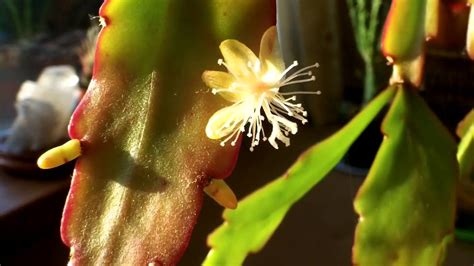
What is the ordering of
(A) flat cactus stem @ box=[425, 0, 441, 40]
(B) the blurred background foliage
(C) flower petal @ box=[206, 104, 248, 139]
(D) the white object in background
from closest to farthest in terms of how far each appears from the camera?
1. (C) flower petal @ box=[206, 104, 248, 139]
2. (A) flat cactus stem @ box=[425, 0, 441, 40]
3. (D) the white object in background
4. (B) the blurred background foliage

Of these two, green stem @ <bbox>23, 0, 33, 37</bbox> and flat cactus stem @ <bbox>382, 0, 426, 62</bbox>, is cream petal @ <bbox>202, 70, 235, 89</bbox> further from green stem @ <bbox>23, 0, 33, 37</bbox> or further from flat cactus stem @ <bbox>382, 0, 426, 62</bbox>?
green stem @ <bbox>23, 0, 33, 37</bbox>

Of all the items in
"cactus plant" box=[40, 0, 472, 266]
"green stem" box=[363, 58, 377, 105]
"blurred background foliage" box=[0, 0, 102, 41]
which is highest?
"cactus plant" box=[40, 0, 472, 266]

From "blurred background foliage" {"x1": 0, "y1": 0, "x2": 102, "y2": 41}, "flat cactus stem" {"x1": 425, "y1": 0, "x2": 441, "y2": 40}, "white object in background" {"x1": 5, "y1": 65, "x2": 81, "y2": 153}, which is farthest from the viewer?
"blurred background foliage" {"x1": 0, "y1": 0, "x2": 102, "y2": 41}

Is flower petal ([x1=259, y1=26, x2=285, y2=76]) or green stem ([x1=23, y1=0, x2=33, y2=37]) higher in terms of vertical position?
flower petal ([x1=259, y1=26, x2=285, y2=76])

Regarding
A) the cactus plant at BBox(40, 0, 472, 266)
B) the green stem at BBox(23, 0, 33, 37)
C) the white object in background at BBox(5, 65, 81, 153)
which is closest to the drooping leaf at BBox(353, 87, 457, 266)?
the cactus plant at BBox(40, 0, 472, 266)

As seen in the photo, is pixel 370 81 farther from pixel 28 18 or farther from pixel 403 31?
pixel 403 31

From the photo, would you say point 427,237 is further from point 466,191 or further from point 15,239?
point 15,239

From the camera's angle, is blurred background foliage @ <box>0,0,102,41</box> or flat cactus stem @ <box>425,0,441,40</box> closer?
flat cactus stem @ <box>425,0,441,40</box>

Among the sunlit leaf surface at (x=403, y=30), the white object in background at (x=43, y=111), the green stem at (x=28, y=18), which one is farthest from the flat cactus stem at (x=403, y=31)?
the green stem at (x=28, y=18)
